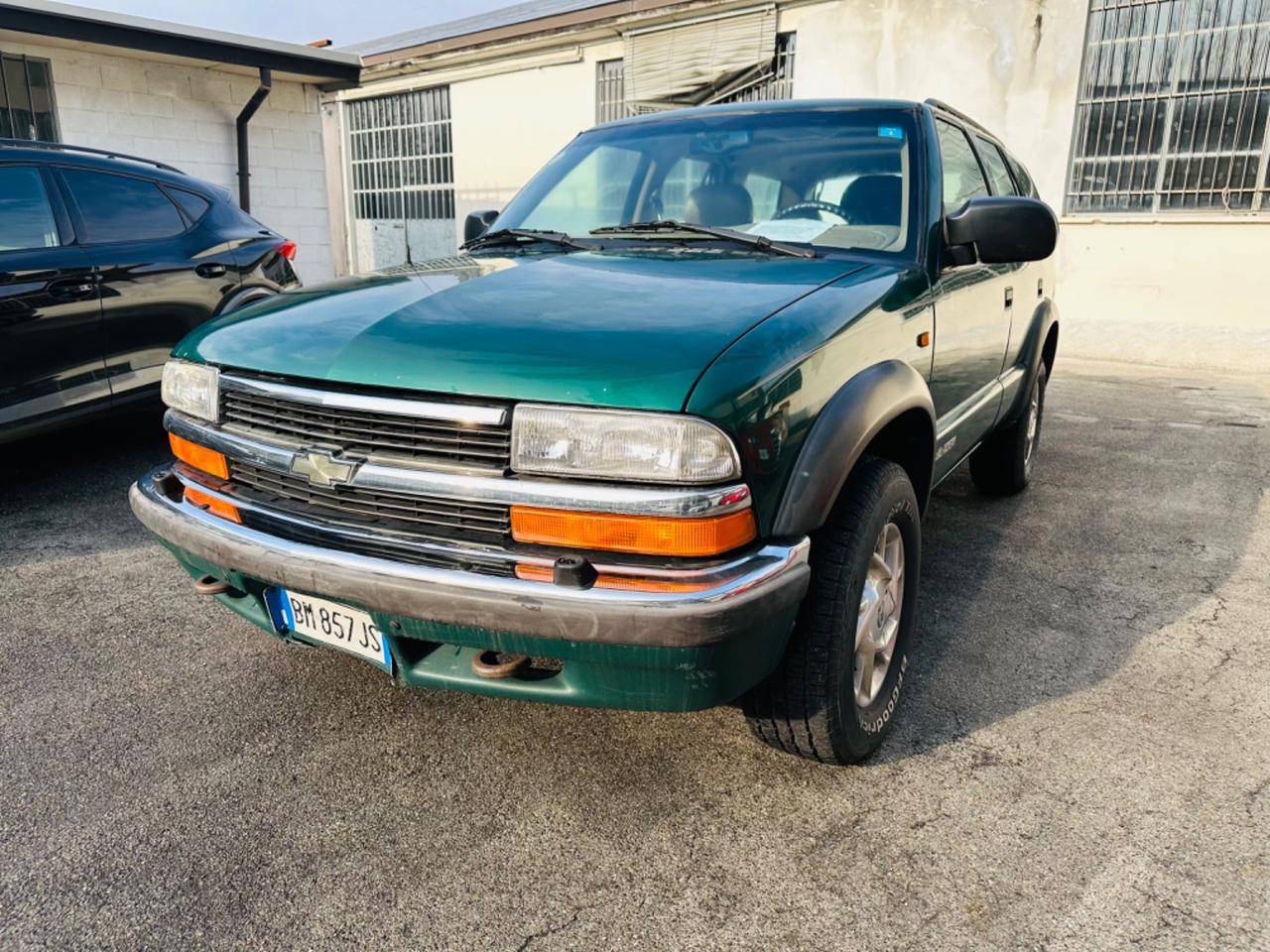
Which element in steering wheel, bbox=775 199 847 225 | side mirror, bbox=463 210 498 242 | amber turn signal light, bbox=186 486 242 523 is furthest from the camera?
side mirror, bbox=463 210 498 242

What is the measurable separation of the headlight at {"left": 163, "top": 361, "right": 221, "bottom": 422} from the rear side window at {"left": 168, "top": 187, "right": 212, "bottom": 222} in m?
3.23

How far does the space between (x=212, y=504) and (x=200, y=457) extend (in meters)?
0.17

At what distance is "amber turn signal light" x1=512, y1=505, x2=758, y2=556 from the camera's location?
1819mm

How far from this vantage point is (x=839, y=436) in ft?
6.80

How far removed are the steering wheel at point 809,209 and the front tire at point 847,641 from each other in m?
1.01

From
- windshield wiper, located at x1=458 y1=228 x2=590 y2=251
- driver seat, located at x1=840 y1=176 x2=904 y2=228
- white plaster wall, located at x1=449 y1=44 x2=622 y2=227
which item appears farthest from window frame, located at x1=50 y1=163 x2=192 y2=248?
white plaster wall, located at x1=449 y1=44 x2=622 y2=227

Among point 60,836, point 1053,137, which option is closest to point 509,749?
point 60,836

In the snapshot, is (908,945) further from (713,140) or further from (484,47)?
(484,47)

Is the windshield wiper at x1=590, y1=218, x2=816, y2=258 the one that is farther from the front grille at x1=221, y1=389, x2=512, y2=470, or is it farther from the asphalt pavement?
the asphalt pavement

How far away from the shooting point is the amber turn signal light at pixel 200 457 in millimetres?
2395

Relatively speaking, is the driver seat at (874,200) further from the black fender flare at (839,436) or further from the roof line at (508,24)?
the roof line at (508,24)

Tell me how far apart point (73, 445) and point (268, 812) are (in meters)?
4.35

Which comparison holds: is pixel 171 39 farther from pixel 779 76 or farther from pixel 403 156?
pixel 779 76

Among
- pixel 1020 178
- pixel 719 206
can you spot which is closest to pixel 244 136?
pixel 1020 178
